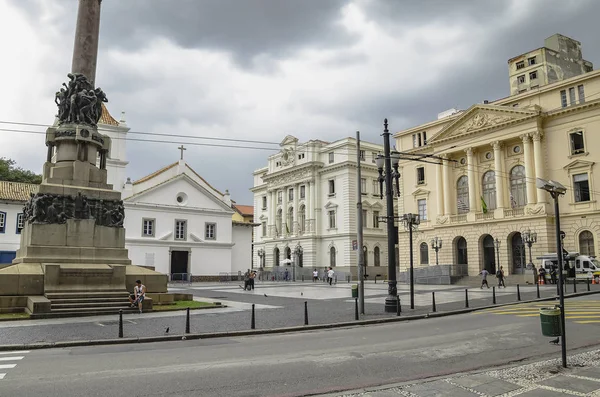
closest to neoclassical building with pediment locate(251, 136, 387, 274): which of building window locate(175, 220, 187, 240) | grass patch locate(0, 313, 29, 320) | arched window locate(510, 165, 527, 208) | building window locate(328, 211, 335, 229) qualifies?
building window locate(328, 211, 335, 229)

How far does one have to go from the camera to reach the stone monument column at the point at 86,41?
69.7 ft

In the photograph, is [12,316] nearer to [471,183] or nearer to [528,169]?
[528,169]

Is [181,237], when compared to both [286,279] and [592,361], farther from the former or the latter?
[592,361]

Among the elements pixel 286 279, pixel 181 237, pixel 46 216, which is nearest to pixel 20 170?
pixel 181 237

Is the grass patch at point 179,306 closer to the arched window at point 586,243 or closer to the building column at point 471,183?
the arched window at point 586,243

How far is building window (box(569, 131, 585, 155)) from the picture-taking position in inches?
1742

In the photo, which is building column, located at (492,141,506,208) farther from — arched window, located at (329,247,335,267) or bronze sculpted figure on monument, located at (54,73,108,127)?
bronze sculpted figure on monument, located at (54,73,108,127)

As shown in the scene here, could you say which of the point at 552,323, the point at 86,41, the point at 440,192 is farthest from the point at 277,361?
the point at 440,192

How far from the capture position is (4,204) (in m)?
45.0

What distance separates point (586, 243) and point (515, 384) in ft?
137

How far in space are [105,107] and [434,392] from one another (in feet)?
185

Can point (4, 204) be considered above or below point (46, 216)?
above

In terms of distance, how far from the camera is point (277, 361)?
372 inches

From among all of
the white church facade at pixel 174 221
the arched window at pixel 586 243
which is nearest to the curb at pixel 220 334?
the arched window at pixel 586 243
